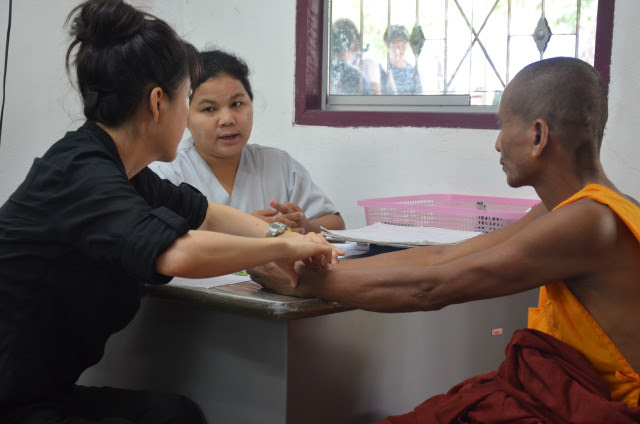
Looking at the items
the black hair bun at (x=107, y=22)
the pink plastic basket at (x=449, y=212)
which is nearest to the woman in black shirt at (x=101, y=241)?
the black hair bun at (x=107, y=22)

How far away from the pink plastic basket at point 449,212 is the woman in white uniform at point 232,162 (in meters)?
0.22

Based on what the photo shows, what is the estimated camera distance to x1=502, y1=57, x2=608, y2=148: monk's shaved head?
1.34 meters

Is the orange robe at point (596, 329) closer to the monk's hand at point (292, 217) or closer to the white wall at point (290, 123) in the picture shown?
the monk's hand at point (292, 217)

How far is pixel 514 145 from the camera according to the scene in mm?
1394

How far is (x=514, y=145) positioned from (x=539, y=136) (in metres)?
0.06

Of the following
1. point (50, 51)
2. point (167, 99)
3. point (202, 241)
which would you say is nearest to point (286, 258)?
point (202, 241)

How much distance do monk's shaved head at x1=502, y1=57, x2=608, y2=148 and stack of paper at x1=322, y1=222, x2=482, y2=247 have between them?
42 cm

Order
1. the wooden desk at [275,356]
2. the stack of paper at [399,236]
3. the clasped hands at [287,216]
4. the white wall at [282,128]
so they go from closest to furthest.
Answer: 1. the wooden desk at [275,356]
2. the stack of paper at [399,236]
3. the clasped hands at [287,216]
4. the white wall at [282,128]

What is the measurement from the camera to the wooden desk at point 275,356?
1253 millimetres

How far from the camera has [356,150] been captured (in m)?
2.82

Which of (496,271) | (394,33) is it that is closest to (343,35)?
(394,33)

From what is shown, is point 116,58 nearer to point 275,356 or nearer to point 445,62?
point 275,356

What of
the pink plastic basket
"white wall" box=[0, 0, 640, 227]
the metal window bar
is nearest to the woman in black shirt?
the pink plastic basket

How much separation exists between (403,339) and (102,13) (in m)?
0.94
